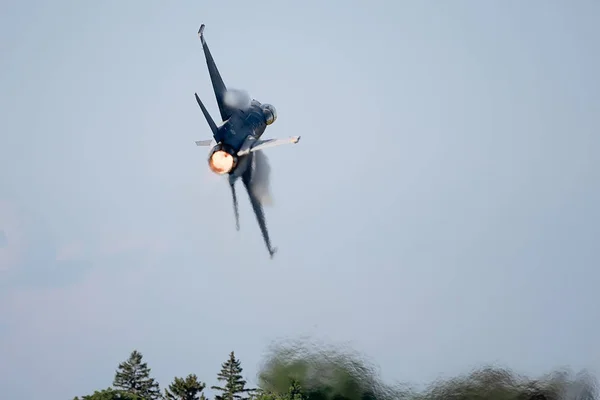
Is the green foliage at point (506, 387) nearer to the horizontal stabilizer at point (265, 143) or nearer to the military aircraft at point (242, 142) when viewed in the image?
the military aircraft at point (242, 142)

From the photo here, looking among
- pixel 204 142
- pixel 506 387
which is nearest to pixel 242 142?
pixel 204 142

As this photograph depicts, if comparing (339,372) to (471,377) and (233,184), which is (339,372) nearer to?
(471,377)

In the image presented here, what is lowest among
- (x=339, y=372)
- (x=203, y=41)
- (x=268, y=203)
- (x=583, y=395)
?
(x=583, y=395)

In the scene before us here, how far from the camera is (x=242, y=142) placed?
257 ft

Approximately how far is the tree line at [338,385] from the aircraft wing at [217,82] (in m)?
22.4

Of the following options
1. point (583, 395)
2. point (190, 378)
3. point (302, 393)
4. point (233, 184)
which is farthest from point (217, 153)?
point (583, 395)

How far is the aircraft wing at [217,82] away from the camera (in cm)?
8162

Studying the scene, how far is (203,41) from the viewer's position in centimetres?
8231

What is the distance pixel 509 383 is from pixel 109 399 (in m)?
31.7

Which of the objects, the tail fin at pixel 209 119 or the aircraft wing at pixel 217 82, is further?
the aircraft wing at pixel 217 82

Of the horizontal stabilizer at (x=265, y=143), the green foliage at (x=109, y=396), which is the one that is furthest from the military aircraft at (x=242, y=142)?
the green foliage at (x=109, y=396)

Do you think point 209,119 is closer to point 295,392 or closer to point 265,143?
point 265,143

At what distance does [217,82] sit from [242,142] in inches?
266

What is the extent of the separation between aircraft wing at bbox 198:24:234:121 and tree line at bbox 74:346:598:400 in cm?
2238
